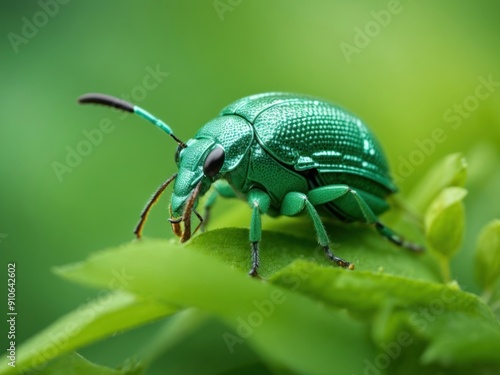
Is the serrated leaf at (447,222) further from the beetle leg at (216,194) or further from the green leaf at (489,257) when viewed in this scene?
the beetle leg at (216,194)

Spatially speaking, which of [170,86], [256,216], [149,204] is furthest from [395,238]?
[170,86]

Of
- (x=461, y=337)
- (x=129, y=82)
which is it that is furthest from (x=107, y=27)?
(x=461, y=337)

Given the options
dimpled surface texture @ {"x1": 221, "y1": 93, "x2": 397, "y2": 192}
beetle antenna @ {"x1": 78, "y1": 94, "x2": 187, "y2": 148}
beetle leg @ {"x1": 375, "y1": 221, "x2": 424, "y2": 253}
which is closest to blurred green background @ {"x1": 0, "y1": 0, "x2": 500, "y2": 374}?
beetle leg @ {"x1": 375, "y1": 221, "x2": 424, "y2": 253}

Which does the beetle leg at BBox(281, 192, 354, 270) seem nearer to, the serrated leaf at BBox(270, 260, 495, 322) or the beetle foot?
the beetle foot

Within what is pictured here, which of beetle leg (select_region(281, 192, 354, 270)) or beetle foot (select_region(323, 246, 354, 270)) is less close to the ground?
beetle leg (select_region(281, 192, 354, 270))

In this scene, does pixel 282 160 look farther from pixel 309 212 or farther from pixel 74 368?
pixel 74 368

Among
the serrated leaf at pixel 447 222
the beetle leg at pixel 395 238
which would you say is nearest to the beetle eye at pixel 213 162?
the beetle leg at pixel 395 238
